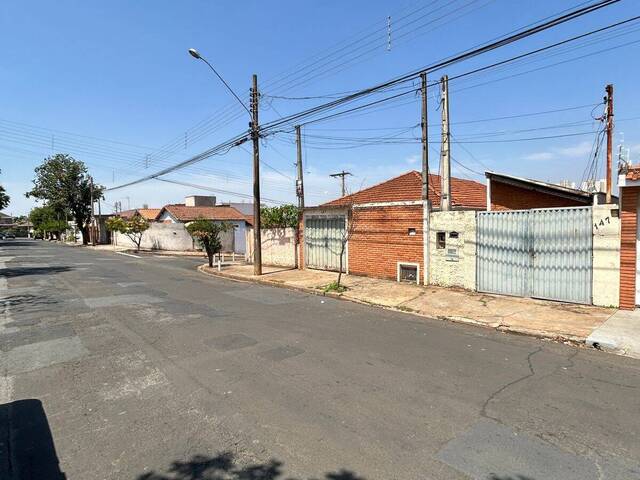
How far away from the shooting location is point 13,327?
26.7ft

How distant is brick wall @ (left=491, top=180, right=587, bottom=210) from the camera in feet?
40.9

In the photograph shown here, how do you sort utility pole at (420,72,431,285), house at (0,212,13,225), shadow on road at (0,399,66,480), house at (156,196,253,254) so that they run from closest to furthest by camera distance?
1. shadow on road at (0,399,66,480)
2. utility pole at (420,72,431,285)
3. house at (156,196,253,254)
4. house at (0,212,13,225)

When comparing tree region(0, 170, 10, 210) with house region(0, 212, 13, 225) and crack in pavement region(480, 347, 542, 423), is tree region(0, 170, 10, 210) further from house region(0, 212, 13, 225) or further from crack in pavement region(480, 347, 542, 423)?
house region(0, 212, 13, 225)

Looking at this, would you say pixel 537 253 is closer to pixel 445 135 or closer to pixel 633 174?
pixel 633 174

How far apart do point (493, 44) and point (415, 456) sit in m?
8.28

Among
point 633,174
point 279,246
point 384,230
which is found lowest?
point 279,246

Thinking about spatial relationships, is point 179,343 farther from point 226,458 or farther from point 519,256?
point 519,256

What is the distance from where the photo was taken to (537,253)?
10.1m

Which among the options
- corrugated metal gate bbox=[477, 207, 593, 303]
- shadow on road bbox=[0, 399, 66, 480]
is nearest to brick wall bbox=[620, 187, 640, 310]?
corrugated metal gate bbox=[477, 207, 593, 303]

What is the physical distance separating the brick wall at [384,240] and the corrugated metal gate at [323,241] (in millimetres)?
769

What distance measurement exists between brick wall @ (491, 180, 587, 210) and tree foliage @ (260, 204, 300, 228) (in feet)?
31.2

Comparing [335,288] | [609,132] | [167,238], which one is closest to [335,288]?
[335,288]

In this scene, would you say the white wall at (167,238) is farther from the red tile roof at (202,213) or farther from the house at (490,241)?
the house at (490,241)

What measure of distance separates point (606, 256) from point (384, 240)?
21.3ft
